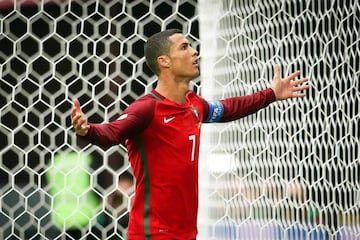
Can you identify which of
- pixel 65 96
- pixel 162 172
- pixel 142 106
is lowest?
pixel 162 172

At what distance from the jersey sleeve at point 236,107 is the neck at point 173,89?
5.4 inches

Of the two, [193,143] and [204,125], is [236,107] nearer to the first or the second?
[193,143]

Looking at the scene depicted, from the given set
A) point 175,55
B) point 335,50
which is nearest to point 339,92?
point 335,50

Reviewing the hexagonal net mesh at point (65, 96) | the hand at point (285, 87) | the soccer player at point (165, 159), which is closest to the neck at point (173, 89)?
the soccer player at point (165, 159)

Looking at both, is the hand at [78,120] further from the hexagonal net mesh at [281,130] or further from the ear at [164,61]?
the hexagonal net mesh at [281,130]

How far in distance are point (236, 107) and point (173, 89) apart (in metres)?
0.24

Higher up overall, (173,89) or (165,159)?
(173,89)

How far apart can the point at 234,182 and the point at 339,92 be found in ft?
1.66

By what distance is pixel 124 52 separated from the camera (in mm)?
2490

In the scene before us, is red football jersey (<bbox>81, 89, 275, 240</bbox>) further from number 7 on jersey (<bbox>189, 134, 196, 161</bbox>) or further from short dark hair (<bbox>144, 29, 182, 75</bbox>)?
short dark hair (<bbox>144, 29, 182, 75</bbox>)

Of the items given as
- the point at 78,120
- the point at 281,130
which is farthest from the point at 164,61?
the point at 281,130

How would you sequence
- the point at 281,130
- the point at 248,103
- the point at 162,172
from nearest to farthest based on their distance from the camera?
the point at 162,172, the point at 248,103, the point at 281,130

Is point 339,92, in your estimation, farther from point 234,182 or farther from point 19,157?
point 19,157

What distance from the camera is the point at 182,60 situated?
1.82 m
